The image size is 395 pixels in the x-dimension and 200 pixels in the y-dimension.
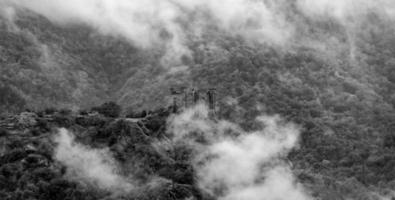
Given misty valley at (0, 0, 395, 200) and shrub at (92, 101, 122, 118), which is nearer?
misty valley at (0, 0, 395, 200)

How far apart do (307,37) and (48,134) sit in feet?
312

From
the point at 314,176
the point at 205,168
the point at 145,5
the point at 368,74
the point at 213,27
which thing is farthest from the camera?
the point at 145,5

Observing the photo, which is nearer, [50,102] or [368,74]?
[50,102]

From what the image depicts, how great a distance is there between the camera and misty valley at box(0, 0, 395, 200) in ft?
331

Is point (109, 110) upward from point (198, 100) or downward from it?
downward

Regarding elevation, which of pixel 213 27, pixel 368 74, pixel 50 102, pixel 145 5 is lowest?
pixel 50 102

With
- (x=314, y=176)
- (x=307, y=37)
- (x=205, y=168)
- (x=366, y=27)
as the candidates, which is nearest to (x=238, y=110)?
(x=314, y=176)

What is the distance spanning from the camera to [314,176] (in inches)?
5064

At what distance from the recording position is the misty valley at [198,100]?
331 feet

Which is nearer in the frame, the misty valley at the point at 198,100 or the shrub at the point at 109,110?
the misty valley at the point at 198,100

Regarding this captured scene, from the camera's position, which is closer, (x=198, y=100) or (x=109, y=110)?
(x=109, y=110)

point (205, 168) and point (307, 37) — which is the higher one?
point (307, 37)

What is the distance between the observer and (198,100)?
13550cm

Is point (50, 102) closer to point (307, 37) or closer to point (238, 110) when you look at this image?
point (238, 110)
